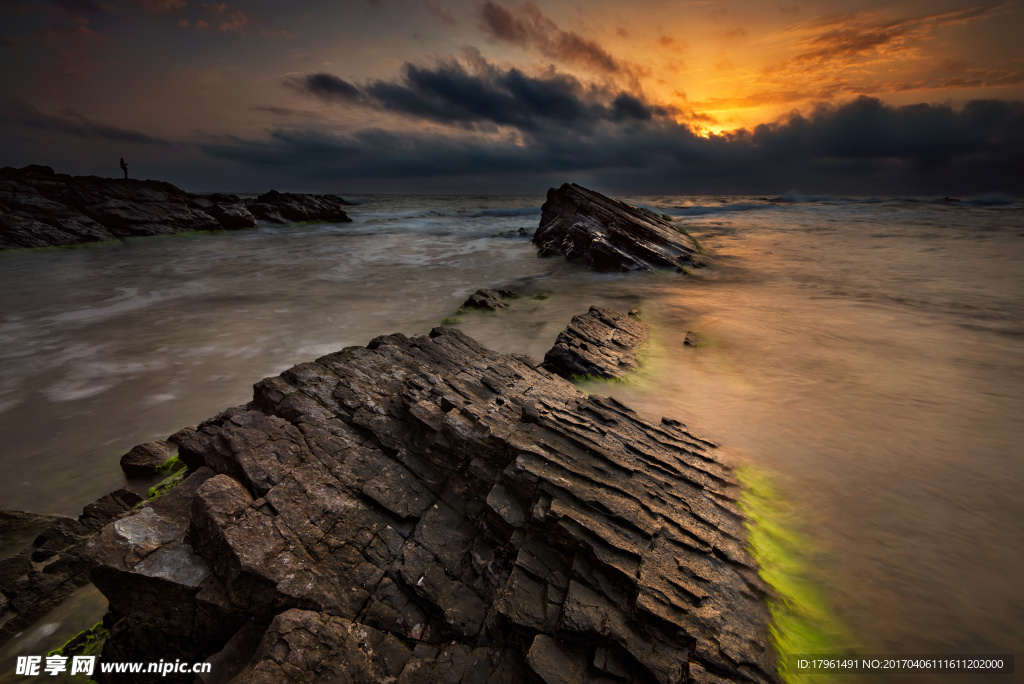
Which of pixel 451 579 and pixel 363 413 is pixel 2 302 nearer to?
pixel 363 413

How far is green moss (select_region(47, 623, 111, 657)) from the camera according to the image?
13.2ft

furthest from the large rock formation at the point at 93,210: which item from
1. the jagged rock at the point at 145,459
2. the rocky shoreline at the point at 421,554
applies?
the rocky shoreline at the point at 421,554

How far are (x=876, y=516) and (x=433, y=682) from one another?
5380 mm

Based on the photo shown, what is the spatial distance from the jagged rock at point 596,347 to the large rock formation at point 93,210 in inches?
1532

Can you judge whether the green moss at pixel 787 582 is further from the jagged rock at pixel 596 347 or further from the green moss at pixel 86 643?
the green moss at pixel 86 643

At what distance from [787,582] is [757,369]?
20.5 feet

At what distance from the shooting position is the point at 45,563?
191 inches

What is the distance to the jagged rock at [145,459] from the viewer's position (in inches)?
254

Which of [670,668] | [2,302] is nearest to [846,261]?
[670,668]

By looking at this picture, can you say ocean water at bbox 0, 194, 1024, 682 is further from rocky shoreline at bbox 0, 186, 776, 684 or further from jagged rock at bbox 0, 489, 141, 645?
rocky shoreline at bbox 0, 186, 776, 684

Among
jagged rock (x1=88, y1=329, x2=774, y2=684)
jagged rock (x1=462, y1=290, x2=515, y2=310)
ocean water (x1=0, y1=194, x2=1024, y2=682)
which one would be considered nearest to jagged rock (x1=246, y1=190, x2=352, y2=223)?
ocean water (x1=0, y1=194, x2=1024, y2=682)

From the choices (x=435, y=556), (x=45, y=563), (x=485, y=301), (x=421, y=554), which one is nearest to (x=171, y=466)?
(x=45, y=563)

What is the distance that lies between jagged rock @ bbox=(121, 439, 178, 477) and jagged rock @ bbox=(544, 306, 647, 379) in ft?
22.3

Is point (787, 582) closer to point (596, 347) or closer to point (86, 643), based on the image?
point (596, 347)
